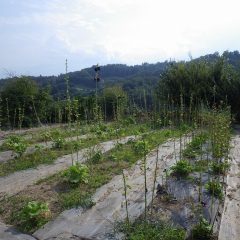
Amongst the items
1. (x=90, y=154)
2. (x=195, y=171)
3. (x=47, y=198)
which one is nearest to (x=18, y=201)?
(x=47, y=198)

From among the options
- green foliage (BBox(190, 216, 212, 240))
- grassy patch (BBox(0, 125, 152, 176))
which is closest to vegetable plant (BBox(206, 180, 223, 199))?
green foliage (BBox(190, 216, 212, 240))

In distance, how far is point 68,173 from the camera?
6.47 meters

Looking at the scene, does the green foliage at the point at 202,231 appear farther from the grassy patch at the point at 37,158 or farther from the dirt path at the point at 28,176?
the grassy patch at the point at 37,158

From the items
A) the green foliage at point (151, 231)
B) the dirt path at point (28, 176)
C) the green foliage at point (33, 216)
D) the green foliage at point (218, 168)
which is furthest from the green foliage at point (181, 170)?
the green foliage at point (33, 216)

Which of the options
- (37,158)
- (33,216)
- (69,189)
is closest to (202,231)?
(33,216)

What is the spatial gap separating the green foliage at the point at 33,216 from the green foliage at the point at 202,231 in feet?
5.64

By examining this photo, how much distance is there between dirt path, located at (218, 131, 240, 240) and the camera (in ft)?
16.2

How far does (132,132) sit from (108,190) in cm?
572

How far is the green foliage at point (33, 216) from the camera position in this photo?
16.7 ft

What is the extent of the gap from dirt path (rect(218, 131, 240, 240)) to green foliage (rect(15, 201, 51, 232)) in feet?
6.66

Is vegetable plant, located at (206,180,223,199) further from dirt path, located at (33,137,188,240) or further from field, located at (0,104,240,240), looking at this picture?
dirt path, located at (33,137,188,240)

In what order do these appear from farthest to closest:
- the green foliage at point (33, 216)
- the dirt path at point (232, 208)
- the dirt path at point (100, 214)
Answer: the green foliage at point (33, 216) < the dirt path at point (232, 208) < the dirt path at point (100, 214)

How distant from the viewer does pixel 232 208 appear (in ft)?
18.7

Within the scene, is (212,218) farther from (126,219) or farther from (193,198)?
(126,219)
